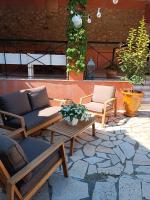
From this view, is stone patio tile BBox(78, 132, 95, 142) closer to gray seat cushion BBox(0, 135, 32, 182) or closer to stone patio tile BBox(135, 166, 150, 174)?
stone patio tile BBox(135, 166, 150, 174)

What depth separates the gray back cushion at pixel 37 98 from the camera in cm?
464

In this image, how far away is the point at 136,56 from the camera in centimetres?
521

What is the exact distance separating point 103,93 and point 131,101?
746mm

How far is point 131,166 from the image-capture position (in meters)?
3.50

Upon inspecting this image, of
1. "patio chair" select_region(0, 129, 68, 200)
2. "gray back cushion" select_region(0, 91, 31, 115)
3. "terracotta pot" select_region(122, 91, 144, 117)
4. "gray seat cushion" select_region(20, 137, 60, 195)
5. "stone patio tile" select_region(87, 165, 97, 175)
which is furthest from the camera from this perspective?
"terracotta pot" select_region(122, 91, 144, 117)

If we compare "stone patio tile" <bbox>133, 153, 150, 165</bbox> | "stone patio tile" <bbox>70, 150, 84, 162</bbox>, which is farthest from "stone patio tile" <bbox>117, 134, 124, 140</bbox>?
"stone patio tile" <bbox>70, 150, 84, 162</bbox>

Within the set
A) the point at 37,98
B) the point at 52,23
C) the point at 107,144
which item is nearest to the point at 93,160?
the point at 107,144

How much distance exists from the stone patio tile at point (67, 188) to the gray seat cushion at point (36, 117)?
1.17m

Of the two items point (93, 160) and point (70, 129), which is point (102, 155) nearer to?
point (93, 160)

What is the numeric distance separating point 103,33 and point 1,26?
418cm

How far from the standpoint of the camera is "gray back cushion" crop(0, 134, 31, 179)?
2.24 metres

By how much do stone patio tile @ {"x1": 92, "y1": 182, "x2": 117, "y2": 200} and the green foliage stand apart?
9.73ft

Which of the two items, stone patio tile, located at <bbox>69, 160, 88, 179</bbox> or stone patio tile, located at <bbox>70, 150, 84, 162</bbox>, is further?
stone patio tile, located at <bbox>70, 150, 84, 162</bbox>

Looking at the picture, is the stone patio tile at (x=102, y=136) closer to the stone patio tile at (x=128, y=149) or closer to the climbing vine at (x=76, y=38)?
the stone patio tile at (x=128, y=149)
